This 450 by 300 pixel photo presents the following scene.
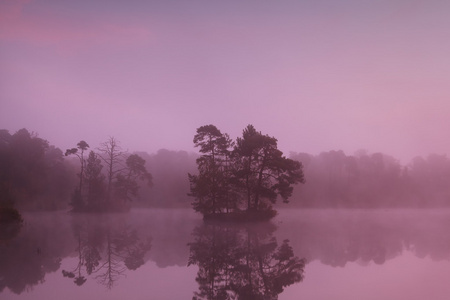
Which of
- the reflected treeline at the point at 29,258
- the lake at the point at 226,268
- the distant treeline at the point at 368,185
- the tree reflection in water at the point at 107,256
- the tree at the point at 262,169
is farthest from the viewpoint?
the distant treeline at the point at 368,185

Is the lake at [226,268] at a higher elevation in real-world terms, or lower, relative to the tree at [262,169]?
lower

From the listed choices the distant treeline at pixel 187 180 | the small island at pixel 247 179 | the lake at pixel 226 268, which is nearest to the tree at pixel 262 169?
the small island at pixel 247 179

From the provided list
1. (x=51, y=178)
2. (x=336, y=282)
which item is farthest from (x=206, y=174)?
(x=51, y=178)

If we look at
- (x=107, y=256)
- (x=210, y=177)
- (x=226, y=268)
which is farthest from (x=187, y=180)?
(x=226, y=268)

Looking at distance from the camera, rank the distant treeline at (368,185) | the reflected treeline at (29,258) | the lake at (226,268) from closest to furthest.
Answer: the lake at (226,268) → the reflected treeline at (29,258) → the distant treeline at (368,185)

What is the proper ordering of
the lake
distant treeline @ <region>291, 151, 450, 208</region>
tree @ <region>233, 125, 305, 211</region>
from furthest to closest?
distant treeline @ <region>291, 151, 450, 208</region> → tree @ <region>233, 125, 305, 211</region> → the lake

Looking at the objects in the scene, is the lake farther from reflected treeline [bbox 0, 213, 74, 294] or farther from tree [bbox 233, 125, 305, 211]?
tree [bbox 233, 125, 305, 211]

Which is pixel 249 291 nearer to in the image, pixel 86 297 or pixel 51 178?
pixel 86 297

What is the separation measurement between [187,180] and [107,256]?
228 feet

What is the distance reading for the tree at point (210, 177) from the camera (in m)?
43.1

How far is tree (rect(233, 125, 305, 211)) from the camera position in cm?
4238

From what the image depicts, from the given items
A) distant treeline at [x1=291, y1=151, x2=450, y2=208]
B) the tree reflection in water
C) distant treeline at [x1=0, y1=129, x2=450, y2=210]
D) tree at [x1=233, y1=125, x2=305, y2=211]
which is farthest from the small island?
distant treeline at [x1=291, y1=151, x2=450, y2=208]

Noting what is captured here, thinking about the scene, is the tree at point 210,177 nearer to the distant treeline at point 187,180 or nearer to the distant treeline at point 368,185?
the distant treeline at point 187,180

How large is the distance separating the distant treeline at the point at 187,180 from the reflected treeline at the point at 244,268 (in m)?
40.6
